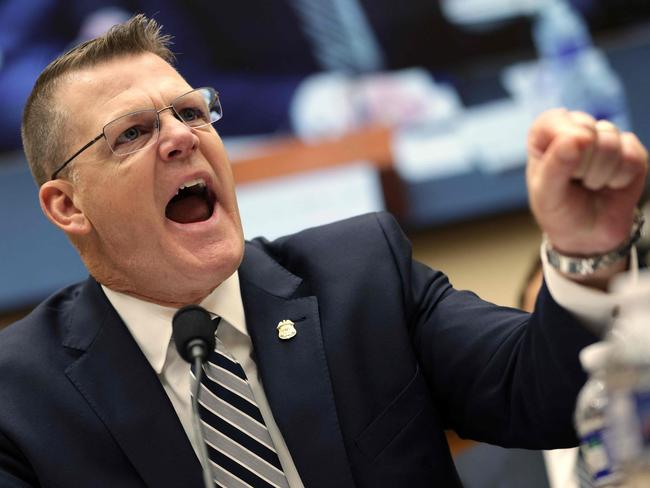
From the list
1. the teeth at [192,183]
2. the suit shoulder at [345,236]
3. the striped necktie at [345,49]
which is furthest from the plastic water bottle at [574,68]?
the teeth at [192,183]

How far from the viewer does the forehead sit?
81.7 inches

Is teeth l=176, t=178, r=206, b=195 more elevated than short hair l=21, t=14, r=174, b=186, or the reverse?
short hair l=21, t=14, r=174, b=186

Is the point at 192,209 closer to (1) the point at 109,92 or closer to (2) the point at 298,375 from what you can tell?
(1) the point at 109,92

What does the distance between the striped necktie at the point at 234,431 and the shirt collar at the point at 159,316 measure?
0.30 ft

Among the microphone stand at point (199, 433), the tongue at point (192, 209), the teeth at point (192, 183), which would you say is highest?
the teeth at point (192, 183)

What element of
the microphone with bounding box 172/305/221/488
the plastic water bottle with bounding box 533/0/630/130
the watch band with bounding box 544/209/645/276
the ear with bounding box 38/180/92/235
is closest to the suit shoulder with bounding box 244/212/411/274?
the ear with bounding box 38/180/92/235

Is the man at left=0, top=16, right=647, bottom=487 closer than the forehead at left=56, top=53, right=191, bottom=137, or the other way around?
the man at left=0, top=16, right=647, bottom=487

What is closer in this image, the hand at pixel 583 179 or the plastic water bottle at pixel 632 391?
the plastic water bottle at pixel 632 391

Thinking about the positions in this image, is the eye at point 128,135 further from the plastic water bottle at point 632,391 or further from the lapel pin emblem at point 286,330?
the plastic water bottle at point 632,391

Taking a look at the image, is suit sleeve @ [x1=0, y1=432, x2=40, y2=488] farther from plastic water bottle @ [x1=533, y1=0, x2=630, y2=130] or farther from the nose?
plastic water bottle @ [x1=533, y1=0, x2=630, y2=130]

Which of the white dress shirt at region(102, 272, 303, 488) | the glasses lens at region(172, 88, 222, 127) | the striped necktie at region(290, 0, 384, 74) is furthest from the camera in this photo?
the striped necktie at region(290, 0, 384, 74)

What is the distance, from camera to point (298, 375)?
199cm

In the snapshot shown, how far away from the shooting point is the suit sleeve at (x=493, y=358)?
5.39ft

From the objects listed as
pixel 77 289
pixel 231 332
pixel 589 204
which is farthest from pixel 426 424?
pixel 77 289
